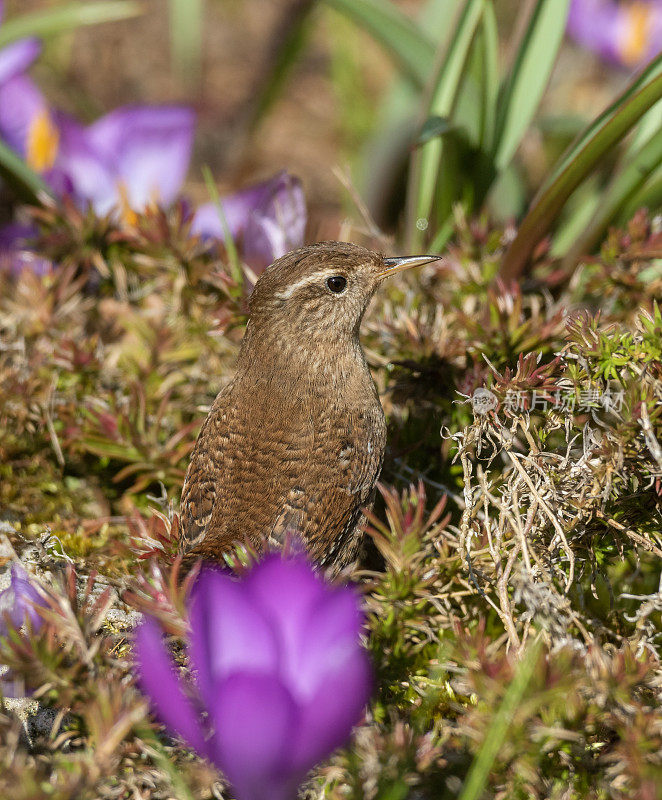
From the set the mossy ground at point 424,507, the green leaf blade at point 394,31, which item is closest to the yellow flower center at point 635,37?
Result: the green leaf blade at point 394,31

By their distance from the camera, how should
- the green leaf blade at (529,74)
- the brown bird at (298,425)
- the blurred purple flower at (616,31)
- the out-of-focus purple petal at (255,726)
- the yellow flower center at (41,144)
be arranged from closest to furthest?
the out-of-focus purple petal at (255,726) < the brown bird at (298,425) < the green leaf blade at (529,74) < the yellow flower center at (41,144) < the blurred purple flower at (616,31)

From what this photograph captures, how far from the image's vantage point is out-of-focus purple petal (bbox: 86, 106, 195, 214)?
333 centimetres

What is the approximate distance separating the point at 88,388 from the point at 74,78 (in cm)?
313

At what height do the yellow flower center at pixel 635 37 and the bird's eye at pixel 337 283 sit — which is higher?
the yellow flower center at pixel 635 37

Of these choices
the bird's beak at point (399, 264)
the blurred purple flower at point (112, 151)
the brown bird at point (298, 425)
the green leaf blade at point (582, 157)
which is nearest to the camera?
the brown bird at point (298, 425)

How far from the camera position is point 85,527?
7.90 feet

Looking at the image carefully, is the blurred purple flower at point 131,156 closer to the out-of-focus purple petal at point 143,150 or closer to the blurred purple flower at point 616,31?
the out-of-focus purple petal at point 143,150

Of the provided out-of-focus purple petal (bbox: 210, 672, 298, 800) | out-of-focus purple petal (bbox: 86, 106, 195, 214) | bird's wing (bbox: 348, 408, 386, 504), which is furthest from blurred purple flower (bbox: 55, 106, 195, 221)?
out-of-focus purple petal (bbox: 210, 672, 298, 800)

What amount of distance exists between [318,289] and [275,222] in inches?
26.4

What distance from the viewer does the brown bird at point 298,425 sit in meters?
2.09

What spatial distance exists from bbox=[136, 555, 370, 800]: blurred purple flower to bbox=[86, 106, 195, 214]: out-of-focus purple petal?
2.32 m

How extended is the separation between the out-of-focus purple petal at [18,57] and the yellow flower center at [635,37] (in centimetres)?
254

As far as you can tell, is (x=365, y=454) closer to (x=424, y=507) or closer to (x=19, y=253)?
(x=424, y=507)

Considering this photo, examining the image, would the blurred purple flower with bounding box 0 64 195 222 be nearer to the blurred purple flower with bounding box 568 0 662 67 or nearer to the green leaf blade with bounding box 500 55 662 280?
the green leaf blade with bounding box 500 55 662 280
